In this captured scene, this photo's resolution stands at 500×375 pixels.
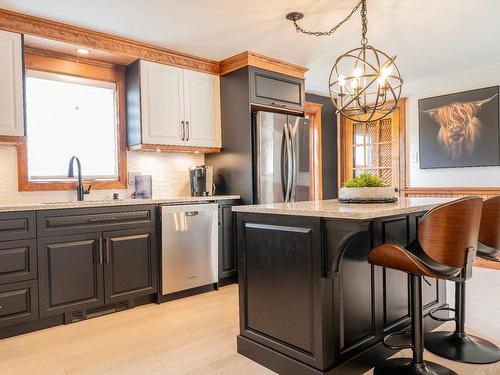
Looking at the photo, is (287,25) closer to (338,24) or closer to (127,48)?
(338,24)

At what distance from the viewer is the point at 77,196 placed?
3.47 m

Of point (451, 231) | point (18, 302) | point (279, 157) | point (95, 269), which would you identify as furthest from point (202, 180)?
point (451, 231)

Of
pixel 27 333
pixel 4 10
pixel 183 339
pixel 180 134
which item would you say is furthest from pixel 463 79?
pixel 27 333

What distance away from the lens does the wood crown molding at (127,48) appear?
117 inches

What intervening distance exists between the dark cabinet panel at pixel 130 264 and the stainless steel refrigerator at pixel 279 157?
4.07 ft

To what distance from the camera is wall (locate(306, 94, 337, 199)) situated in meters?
5.85

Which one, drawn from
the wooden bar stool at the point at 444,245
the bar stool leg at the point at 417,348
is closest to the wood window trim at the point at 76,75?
the wooden bar stool at the point at 444,245

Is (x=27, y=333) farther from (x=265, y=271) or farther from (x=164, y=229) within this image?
(x=265, y=271)

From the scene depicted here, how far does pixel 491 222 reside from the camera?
229 centimetres

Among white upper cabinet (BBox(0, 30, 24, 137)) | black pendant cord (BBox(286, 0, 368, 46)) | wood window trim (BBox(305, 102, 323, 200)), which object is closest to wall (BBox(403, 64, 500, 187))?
wood window trim (BBox(305, 102, 323, 200))

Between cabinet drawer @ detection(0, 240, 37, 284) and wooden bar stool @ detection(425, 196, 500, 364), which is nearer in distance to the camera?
wooden bar stool @ detection(425, 196, 500, 364)

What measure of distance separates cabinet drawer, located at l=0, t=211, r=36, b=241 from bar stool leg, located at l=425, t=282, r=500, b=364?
284 cm

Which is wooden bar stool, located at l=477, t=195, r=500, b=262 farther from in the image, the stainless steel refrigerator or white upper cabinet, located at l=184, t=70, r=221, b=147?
white upper cabinet, located at l=184, t=70, r=221, b=147

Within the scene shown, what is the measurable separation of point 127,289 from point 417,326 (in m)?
2.29
